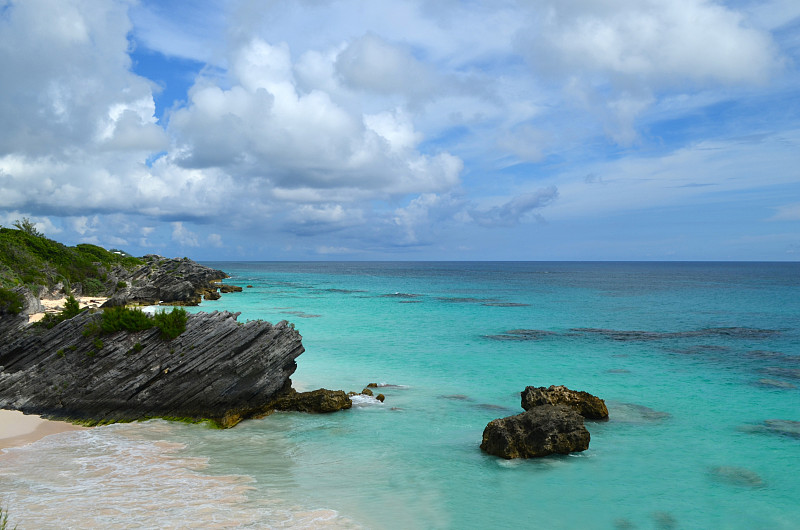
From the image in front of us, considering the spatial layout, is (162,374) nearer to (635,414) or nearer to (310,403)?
(310,403)

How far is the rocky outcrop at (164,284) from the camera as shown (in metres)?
69.4

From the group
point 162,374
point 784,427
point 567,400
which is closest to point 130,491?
point 162,374

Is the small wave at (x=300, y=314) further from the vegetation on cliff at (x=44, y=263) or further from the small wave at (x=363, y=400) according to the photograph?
the small wave at (x=363, y=400)

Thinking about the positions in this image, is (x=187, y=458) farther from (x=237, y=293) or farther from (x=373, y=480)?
(x=237, y=293)

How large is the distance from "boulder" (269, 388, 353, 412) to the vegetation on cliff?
38418 mm

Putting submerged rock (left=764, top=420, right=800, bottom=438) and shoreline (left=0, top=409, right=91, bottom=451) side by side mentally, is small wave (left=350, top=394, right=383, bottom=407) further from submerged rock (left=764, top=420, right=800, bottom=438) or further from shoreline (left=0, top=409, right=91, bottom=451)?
submerged rock (left=764, top=420, right=800, bottom=438)

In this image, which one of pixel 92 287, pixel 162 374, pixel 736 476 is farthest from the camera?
pixel 92 287

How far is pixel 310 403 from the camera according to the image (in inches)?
884

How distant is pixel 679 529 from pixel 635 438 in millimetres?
6418

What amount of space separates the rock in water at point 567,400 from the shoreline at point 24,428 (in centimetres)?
1732

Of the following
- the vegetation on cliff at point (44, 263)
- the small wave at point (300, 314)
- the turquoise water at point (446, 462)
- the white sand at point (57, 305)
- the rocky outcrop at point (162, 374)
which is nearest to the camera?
the turquoise water at point (446, 462)

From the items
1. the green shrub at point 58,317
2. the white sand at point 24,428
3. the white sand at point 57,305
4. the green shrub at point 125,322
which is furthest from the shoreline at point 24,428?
the white sand at point 57,305

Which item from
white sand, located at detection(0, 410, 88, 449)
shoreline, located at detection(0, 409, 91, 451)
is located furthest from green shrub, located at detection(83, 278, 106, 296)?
white sand, located at detection(0, 410, 88, 449)

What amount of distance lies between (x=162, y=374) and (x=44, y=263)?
52766 millimetres
